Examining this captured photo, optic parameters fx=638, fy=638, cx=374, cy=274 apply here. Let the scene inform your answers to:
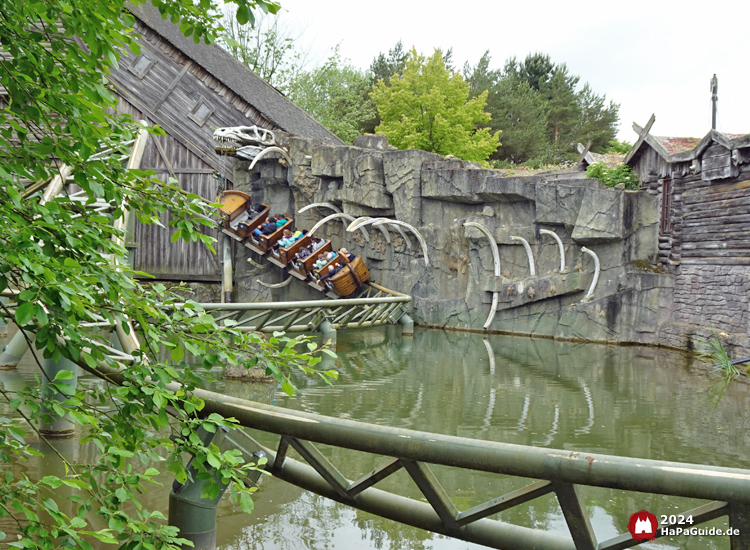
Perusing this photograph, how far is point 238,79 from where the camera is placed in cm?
1956

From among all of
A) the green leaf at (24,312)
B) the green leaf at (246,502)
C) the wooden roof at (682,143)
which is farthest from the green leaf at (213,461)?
the wooden roof at (682,143)

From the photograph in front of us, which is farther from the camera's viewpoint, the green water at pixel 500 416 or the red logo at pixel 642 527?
the green water at pixel 500 416

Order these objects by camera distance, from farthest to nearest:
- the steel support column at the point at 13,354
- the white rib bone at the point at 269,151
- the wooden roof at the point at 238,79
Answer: the wooden roof at the point at 238,79 → the white rib bone at the point at 269,151 → the steel support column at the point at 13,354

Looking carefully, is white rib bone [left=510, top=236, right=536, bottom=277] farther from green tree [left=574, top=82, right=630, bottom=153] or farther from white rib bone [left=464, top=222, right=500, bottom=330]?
green tree [left=574, top=82, right=630, bottom=153]

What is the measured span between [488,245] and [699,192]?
14.5ft

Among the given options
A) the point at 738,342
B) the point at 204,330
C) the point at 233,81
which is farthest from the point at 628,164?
the point at 204,330

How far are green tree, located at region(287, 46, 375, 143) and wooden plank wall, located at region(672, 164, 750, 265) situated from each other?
18252mm

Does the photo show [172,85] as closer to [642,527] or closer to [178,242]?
[178,242]

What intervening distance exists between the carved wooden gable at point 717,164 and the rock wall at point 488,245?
1.46 meters

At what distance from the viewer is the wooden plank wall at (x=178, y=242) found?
17.0 m

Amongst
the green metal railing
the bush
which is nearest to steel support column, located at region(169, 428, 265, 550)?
the green metal railing

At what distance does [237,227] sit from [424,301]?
496 cm

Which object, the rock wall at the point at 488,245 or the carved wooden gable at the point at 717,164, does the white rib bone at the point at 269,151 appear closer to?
the rock wall at the point at 488,245

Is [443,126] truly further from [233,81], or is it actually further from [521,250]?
[521,250]
